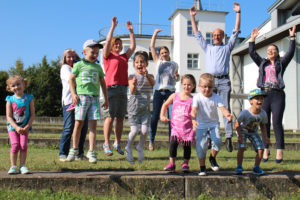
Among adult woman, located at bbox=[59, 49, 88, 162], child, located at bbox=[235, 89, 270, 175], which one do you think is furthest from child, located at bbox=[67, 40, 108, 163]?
child, located at bbox=[235, 89, 270, 175]

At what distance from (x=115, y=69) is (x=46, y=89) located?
2723cm

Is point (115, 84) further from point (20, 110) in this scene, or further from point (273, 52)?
point (273, 52)

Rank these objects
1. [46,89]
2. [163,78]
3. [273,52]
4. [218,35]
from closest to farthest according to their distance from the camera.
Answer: [273,52], [218,35], [163,78], [46,89]

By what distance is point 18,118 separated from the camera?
4.04 m

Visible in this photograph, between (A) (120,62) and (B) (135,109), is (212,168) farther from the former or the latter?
(A) (120,62)

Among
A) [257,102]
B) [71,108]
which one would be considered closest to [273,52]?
[257,102]

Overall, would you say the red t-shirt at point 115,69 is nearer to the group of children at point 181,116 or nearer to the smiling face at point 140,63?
the smiling face at point 140,63

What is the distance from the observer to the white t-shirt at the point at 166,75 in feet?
19.7

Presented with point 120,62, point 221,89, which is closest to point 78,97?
point 120,62

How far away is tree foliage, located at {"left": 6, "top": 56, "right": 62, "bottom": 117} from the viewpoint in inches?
1184

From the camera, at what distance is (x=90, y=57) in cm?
487

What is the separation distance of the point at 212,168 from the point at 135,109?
1.52 meters

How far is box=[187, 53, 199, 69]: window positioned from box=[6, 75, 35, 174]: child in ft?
91.8

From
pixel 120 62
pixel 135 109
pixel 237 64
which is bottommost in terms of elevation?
pixel 135 109
